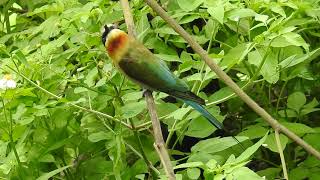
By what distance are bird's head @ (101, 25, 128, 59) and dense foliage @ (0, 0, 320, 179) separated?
0.04 metres

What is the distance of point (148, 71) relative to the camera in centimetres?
200

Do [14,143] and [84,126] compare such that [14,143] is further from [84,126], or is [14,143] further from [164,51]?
[164,51]

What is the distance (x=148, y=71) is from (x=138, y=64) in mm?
32

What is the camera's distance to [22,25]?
2.83 meters

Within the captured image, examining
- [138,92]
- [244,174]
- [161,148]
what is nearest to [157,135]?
[161,148]

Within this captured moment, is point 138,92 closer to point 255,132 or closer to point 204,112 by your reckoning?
point 204,112

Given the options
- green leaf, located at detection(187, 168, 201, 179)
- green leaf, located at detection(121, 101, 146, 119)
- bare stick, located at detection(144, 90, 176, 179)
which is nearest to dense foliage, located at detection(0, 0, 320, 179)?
green leaf, located at detection(121, 101, 146, 119)

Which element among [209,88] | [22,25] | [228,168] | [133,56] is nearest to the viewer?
[228,168]

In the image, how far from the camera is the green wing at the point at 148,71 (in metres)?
1.96

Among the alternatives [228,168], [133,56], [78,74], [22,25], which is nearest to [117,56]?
[133,56]

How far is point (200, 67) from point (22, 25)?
100 centimetres

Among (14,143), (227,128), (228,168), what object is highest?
(228,168)

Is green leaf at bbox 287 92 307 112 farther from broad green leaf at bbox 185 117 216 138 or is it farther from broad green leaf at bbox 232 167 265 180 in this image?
broad green leaf at bbox 232 167 265 180

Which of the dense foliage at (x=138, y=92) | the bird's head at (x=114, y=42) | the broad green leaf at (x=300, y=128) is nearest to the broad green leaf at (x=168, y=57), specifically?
the dense foliage at (x=138, y=92)
